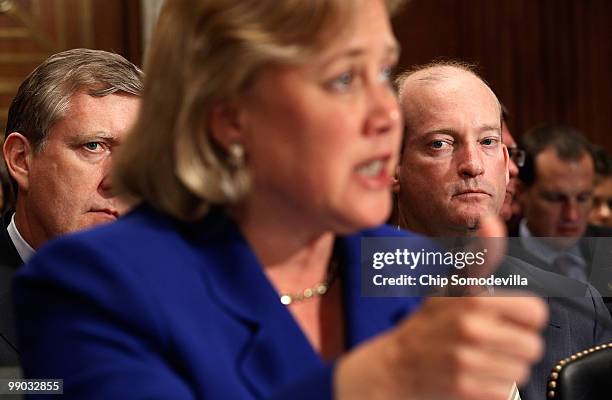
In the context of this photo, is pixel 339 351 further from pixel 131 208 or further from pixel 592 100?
pixel 592 100

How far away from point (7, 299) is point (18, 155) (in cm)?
47

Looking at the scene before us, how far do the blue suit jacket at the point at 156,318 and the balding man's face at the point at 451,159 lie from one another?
4.66ft

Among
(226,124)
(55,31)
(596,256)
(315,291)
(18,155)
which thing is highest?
(226,124)

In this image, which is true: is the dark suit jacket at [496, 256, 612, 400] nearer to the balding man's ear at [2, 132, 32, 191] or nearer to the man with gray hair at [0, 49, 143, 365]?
the man with gray hair at [0, 49, 143, 365]

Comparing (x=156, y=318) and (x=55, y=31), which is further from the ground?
(x=156, y=318)

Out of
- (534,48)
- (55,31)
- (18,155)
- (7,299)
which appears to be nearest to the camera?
(7,299)

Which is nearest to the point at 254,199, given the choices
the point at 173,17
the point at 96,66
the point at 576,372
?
the point at 173,17

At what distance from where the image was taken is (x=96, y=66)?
2.68 m

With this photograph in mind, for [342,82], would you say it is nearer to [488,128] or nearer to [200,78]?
[200,78]

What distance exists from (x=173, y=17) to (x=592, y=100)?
17.6 ft

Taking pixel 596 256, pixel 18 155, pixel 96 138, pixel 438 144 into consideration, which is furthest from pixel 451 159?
pixel 596 256

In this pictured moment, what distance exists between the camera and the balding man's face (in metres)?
2.77

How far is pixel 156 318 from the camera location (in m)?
1.33

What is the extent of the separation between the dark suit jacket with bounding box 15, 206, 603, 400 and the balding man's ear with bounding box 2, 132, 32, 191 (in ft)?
4.62
